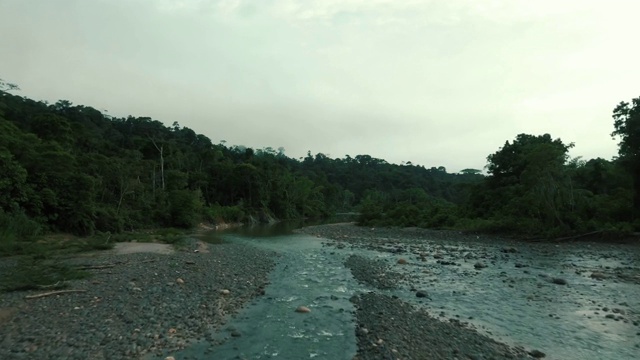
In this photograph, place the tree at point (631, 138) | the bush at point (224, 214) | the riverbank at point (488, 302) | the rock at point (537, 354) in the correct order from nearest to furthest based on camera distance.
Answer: the rock at point (537, 354), the riverbank at point (488, 302), the tree at point (631, 138), the bush at point (224, 214)

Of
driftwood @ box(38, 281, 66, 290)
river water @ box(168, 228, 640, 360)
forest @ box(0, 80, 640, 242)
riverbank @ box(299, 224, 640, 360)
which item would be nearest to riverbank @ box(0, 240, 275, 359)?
driftwood @ box(38, 281, 66, 290)

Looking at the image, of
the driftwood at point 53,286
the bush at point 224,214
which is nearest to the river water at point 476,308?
the driftwood at point 53,286

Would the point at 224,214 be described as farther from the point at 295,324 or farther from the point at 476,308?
the point at 295,324

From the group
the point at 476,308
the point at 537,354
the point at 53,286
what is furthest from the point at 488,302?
the point at 53,286

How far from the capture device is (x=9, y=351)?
23.5 ft

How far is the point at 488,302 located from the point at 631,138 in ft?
77.5

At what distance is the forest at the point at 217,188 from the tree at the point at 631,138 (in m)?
0.08

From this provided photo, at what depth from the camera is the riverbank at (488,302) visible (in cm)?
838

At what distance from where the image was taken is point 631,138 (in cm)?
2825

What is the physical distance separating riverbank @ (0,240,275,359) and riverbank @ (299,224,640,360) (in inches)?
152

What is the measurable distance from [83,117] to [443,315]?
3826 inches

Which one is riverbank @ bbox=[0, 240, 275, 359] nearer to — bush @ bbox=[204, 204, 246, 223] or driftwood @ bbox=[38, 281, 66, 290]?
driftwood @ bbox=[38, 281, 66, 290]

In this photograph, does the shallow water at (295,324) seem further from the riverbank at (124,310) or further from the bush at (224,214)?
the bush at (224,214)

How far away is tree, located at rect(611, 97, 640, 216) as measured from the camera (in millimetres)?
27953
